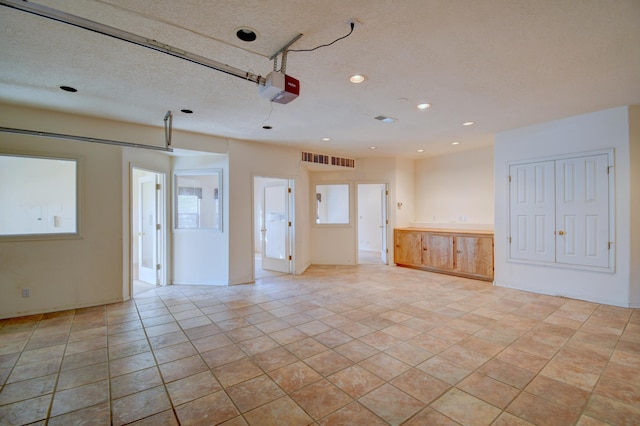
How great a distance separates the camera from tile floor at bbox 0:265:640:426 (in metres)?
1.90

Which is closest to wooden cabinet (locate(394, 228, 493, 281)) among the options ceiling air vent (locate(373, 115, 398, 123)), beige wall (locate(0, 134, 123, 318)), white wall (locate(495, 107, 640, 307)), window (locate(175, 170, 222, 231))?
white wall (locate(495, 107, 640, 307))

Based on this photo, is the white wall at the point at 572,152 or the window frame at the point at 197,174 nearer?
the white wall at the point at 572,152

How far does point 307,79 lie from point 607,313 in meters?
4.72

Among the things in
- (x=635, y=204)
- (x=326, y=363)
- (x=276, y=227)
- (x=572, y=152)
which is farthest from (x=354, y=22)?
(x=276, y=227)

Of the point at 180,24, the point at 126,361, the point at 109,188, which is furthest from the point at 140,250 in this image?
the point at 180,24

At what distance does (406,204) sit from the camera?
283 inches

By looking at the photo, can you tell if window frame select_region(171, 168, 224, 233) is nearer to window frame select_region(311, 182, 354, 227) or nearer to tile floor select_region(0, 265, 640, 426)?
tile floor select_region(0, 265, 640, 426)

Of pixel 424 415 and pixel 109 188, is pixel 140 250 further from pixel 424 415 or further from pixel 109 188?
pixel 424 415

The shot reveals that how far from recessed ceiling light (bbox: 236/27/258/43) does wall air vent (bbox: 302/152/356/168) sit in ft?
13.0

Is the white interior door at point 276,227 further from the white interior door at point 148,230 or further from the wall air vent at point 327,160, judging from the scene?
the white interior door at point 148,230

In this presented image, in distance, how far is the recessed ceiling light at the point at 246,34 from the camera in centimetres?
214

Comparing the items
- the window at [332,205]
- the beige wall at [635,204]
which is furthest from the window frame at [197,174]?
the beige wall at [635,204]

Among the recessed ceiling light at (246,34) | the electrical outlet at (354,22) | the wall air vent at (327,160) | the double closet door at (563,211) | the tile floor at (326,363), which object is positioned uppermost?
the recessed ceiling light at (246,34)

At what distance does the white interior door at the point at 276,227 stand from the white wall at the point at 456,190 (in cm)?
343
